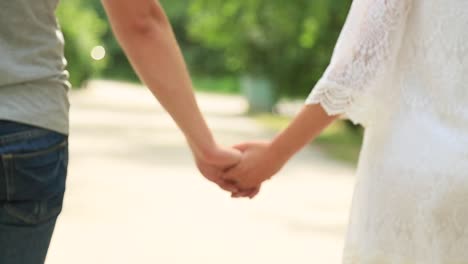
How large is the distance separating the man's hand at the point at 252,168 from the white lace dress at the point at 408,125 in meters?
0.51

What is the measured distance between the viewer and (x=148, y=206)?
352 inches

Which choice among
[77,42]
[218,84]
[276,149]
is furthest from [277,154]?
[218,84]

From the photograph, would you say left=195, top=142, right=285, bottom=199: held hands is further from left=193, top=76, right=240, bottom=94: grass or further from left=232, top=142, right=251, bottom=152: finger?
left=193, top=76, right=240, bottom=94: grass

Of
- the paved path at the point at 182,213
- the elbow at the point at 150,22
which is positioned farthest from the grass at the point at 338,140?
the elbow at the point at 150,22

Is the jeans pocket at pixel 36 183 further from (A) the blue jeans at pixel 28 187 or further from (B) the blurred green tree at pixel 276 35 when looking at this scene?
(B) the blurred green tree at pixel 276 35

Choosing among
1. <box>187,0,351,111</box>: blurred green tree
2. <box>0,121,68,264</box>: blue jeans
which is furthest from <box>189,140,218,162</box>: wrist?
<box>187,0,351,111</box>: blurred green tree

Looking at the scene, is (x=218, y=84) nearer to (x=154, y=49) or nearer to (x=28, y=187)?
(x=154, y=49)

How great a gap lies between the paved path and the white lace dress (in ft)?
14.1

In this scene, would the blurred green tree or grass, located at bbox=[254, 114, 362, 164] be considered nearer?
grass, located at bbox=[254, 114, 362, 164]

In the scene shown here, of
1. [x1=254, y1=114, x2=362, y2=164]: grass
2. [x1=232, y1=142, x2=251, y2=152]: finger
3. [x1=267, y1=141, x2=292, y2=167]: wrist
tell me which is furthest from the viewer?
[x1=254, y1=114, x2=362, y2=164]: grass

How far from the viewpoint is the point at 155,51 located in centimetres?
263

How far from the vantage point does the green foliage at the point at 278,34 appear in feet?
54.7

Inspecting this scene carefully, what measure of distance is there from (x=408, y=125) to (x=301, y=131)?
0.41 metres

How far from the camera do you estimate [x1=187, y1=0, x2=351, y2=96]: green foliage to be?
16672 mm
